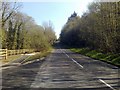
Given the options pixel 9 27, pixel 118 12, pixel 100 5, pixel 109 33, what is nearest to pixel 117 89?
pixel 118 12

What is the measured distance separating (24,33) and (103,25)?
113 feet

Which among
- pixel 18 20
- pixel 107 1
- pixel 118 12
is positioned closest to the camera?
pixel 118 12

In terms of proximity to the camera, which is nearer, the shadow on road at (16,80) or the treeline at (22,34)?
the shadow on road at (16,80)

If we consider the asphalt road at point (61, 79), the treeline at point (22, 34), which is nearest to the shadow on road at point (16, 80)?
the asphalt road at point (61, 79)

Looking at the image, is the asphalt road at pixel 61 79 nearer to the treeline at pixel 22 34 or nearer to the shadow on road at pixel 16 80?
the shadow on road at pixel 16 80

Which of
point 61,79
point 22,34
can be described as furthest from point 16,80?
point 22,34

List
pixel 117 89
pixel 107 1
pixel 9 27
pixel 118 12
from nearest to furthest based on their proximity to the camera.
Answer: pixel 117 89 → pixel 118 12 → pixel 107 1 → pixel 9 27

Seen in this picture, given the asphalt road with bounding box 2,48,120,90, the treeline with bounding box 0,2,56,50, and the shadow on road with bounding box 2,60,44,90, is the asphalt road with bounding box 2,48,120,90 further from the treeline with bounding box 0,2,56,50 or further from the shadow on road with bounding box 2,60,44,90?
the treeline with bounding box 0,2,56,50

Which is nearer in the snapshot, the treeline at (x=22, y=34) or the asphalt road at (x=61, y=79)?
the asphalt road at (x=61, y=79)

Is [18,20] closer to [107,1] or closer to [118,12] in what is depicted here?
[107,1]

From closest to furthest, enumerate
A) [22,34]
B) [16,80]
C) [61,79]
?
[16,80] < [61,79] < [22,34]

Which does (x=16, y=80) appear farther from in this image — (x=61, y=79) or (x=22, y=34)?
(x=22, y=34)

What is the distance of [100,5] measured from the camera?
45938 mm

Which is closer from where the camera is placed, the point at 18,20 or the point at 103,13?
the point at 103,13
